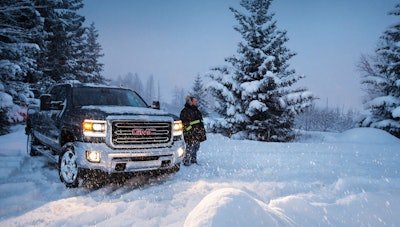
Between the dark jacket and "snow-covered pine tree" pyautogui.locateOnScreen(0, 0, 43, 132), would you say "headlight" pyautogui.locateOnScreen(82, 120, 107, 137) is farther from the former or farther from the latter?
"snow-covered pine tree" pyautogui.locateOnScreen(0, 0, 43, 132)

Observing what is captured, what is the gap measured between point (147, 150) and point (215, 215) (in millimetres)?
2688

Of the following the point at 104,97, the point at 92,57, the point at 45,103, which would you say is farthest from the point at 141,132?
the point at 92,57

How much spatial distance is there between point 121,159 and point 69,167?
1.14 m

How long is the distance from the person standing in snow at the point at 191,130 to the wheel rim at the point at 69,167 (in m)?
2.91

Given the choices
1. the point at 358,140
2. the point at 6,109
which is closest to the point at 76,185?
the point at 6,109

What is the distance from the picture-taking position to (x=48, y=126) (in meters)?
6.18

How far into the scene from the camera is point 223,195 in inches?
107

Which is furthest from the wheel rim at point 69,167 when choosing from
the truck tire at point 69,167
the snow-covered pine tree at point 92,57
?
the snow-covered pine tree at point 92,57

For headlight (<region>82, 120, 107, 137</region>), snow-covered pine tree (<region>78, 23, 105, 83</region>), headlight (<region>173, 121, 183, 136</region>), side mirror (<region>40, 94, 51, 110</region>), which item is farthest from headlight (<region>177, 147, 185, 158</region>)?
snow-covered pine tree (<region>78, 23, 105, 83</region>)

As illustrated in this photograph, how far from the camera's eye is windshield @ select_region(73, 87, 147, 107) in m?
5.75

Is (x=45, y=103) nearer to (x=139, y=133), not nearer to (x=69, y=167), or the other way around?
(x=69, y=167)

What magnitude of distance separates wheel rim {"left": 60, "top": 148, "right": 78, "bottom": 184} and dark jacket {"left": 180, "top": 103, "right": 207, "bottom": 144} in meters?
2.93

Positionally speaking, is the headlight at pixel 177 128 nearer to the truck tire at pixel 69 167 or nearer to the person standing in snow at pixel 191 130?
the person standing in snow at pixel 191 130

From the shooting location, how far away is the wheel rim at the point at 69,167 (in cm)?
477
